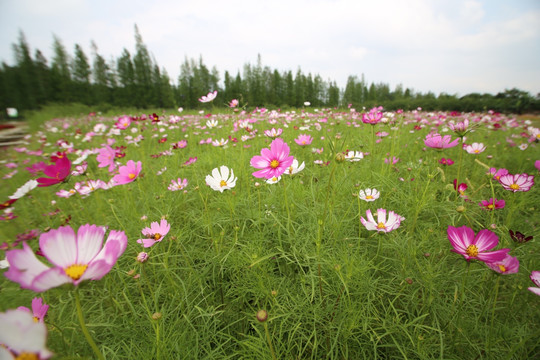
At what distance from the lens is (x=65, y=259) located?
40cm

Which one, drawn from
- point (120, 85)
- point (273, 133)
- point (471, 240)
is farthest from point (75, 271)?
point (120, 85)

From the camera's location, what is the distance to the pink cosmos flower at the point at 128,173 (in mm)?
885

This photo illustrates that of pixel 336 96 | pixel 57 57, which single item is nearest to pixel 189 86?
pixel 57 57

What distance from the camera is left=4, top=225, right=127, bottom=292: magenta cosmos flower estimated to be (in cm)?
30

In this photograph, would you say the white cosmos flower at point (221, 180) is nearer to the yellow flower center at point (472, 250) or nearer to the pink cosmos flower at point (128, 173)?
the pink cosmos flower at point (128, 173)

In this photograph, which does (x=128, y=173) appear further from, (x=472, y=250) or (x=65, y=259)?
(x=472, y=250)

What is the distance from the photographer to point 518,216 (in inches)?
48.1

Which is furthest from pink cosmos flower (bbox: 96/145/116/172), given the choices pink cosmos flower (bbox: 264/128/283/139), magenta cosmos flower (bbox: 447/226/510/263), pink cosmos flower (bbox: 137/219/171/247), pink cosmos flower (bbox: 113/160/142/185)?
magenta cosmos flower (bbox: 447/226/510/263)

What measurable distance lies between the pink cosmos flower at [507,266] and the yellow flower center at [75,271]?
0.95 m

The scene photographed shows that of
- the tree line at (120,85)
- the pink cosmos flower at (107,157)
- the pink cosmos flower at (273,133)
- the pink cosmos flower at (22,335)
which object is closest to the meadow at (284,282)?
the pink cosmos flower at (22,335)

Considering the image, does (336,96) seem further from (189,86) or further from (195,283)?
(195,283)

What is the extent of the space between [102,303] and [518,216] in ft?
7.12

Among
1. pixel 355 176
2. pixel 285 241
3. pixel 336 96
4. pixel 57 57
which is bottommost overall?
pixel 285 241

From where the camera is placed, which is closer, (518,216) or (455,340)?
(455,340)
